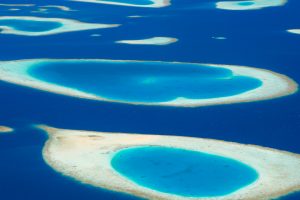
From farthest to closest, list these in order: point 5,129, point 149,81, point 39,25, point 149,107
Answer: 1. point 39,25
2. point 149,81
3. point 149,107
4. point 5,129

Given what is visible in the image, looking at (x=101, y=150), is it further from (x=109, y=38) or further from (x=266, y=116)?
(x=109, y=38)

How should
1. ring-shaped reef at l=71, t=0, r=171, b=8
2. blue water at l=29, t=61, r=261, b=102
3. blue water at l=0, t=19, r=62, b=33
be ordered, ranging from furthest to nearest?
ring-shaped reef at l=71, t=0, r=171, b=8 < blue water at l=0, t=19, r=62, b=33 < blue water at l=29, t=61, r=261, b=102

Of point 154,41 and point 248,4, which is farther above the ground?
point 248,4

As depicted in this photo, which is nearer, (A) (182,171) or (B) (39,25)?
(A) (182,171)

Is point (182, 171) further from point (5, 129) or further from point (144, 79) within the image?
point (144, 79)

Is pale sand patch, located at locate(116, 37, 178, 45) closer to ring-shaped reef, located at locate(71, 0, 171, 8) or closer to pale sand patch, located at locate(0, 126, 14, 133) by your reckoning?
ring-shaped reef, located at locate(71, 0, 171, 8)

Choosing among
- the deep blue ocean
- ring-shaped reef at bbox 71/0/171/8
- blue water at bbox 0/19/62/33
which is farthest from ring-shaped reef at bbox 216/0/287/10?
blue water at bbox 0/19/62/33

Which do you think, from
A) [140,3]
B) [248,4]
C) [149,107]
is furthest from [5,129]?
[248,4]
